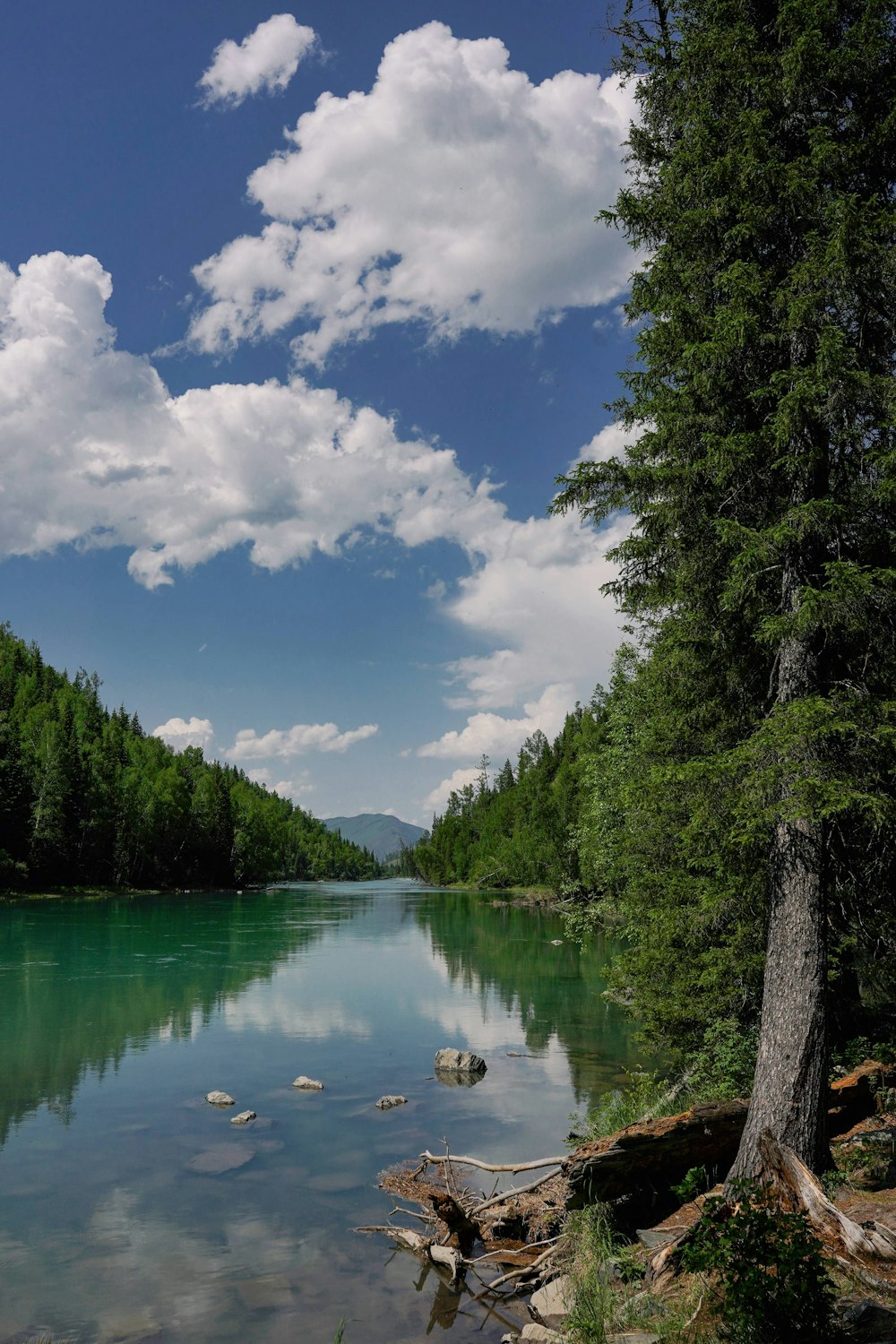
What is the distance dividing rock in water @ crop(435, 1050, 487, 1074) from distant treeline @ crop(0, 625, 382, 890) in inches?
2878

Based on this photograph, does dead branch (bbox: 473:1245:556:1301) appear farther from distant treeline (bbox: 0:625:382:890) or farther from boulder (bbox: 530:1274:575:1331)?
distant treeline (bbox: 0:625:382:890)

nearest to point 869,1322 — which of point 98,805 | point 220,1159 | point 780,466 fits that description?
point 780,466

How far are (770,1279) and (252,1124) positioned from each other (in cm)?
1347

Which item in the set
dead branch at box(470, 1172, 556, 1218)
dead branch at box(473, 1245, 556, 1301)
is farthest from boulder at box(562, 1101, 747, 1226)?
dead branch at box(470, 1172, 556, 1218)

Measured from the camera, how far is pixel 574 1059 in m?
22.0

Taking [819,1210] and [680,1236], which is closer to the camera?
[819,1210]

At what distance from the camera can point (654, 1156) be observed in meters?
9.91

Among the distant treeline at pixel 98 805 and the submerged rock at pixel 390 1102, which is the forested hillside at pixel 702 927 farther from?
the distant treeline at pixel 98 805

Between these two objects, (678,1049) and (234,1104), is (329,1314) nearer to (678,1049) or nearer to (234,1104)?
(678,1049)

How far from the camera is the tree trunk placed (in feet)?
27.9

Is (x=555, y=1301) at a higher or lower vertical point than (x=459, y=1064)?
higher

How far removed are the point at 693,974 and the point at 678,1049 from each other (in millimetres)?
2569

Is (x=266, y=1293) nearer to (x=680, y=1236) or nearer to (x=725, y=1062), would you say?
(x=680, y=1236)

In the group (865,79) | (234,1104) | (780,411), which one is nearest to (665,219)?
(865,79)
